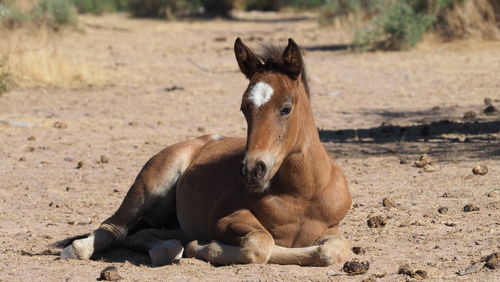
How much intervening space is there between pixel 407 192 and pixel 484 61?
1154 cm

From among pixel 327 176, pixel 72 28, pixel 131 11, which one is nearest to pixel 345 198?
pixel 327 176

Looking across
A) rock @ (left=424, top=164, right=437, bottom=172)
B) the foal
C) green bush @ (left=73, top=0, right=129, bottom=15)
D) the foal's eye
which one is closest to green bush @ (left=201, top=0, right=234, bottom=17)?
green bush @ (left=73, top=0, right=129, bottom=15)

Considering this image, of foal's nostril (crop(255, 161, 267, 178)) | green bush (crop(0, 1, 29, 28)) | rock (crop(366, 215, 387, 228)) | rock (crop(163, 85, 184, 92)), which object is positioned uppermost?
foal's nostril (crop(255, 161, 267, 178))

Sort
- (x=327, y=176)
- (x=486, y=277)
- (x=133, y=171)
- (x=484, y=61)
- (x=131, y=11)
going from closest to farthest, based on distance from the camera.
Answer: (x=486, y=277) → (x=327, y=176) → (x=133, y=171) → (x=484, y=61) → (x=131, y=11)

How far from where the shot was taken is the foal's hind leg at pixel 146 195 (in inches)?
262

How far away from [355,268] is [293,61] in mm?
1379

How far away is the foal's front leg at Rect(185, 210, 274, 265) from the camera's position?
5.71m

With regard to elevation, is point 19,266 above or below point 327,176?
below

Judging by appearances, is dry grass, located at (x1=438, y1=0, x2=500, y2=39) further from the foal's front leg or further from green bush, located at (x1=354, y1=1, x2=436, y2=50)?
the foal's front leg

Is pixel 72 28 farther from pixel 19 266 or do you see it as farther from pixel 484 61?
pixel 19 266

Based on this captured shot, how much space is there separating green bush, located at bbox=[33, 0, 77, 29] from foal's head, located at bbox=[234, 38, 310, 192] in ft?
68.6

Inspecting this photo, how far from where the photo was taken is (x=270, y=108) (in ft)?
18.0

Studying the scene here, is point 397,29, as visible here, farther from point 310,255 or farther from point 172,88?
point 310,255

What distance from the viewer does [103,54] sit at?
23391mm
